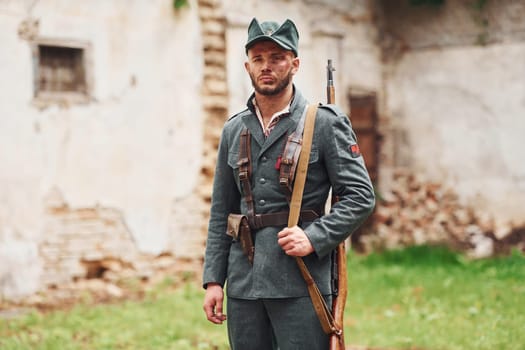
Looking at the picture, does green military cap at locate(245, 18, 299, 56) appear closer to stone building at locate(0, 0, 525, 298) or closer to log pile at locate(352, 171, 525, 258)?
stone building at locate(0, 0, 525, 298)

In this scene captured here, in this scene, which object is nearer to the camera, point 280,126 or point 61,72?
point 280,126

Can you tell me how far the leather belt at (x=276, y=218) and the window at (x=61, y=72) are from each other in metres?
4.73

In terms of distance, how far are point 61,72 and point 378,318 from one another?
3847 millimetres

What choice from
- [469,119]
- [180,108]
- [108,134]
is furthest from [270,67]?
[469,119]

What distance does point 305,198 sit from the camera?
10.1ft

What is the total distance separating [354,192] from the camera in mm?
3031

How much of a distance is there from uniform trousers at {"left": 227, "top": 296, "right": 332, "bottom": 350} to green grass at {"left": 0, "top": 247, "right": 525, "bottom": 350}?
2.38m

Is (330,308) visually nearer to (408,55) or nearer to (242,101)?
(242,101)

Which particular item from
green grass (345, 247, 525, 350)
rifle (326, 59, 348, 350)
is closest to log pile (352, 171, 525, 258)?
green grass (345, 247, 525, 350)

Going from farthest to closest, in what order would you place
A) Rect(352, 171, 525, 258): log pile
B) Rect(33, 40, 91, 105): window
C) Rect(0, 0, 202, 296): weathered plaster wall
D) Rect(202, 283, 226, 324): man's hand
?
1. Rect(352, 171, 525, 258): log pile
2. Rect(33, 40, 91, 105): window
3. Rect(0, 0, 202, 296): weathered plaster wall
4. Rect(202, 283, 226, 324): man's hand

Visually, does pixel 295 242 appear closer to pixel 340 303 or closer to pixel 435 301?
pixel 340 303

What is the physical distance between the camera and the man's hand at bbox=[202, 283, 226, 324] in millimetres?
3217

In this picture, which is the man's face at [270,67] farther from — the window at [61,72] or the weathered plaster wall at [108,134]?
the window at [61,72]

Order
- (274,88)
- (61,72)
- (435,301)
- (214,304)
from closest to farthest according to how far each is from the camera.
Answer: (274,88)
(214,304)
(435,301)
(61,72)
